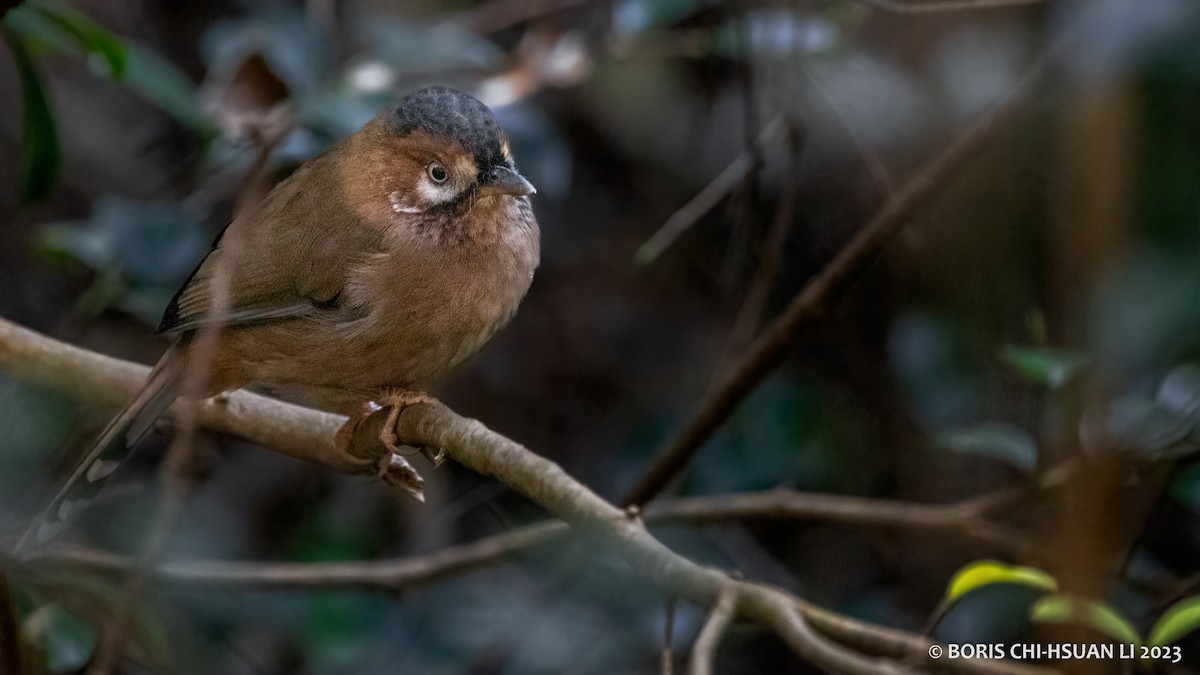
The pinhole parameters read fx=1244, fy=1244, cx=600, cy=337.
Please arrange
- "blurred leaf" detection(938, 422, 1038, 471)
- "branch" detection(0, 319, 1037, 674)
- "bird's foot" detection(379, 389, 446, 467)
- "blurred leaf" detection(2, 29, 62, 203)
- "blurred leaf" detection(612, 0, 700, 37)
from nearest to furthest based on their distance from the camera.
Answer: "branch" detection(0, 319, 1037, 674) → "bird's foot" detection(379, 389, 446, 467) → "blurred leaf" detection(2, 29, 62, 203) → "blurred leaf" detection(938, 422, 1038, 471) → "blurred leaf" detection(612, 0, 700, 37)

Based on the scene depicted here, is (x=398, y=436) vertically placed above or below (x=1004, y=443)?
below

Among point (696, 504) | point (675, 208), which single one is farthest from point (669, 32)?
point (696, 504)

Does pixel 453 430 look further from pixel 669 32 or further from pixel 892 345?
pixel 669 32

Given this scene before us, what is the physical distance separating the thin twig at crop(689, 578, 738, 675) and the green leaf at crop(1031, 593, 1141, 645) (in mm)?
610

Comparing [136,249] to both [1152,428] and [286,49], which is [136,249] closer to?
[286,49]

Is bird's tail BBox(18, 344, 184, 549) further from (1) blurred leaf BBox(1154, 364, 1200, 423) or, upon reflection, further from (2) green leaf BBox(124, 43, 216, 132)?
(1) blurred leaf BBox(1154, 364, 1200, 423)

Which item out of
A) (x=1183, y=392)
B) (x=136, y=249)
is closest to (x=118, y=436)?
(x=136, y=249)

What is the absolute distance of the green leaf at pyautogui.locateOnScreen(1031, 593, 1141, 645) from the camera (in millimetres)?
1789

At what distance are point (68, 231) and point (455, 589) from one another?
1.75 metres

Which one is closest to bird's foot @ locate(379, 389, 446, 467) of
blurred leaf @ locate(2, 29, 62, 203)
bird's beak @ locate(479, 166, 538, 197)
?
bird's beak @ locate(479, 166, 538, 197)

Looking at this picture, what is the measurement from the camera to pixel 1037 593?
3.85m

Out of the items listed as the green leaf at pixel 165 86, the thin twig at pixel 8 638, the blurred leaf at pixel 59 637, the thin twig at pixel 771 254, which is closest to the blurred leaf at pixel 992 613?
the thin twig at pixel 771 254

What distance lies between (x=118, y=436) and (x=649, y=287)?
277 cm

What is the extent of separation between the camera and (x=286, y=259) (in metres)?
3.43
